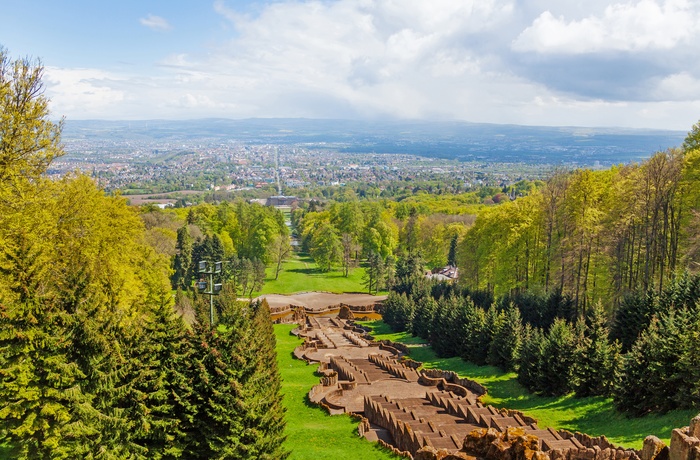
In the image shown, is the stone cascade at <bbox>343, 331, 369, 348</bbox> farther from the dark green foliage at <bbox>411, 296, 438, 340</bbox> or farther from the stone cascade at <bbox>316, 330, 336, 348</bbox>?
the dark green foliage at <bbox>411, 296, 438, 340</bbox>

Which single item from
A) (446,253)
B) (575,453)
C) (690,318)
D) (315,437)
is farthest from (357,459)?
(446,253)

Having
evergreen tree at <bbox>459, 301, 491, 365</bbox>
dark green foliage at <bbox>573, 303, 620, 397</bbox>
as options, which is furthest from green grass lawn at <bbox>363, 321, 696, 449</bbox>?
evergreen tree at <bbox>459, 301, 491, 365</bbox>

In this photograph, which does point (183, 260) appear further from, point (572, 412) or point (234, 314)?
point (572, 412)

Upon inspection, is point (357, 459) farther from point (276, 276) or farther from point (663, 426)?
point (276, 276)

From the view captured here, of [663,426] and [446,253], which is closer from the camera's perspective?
[663,426]

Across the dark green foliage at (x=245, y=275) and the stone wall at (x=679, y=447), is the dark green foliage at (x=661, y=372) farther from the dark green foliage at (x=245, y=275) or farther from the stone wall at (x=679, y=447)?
the dark green foliage at (x=245, y=275)

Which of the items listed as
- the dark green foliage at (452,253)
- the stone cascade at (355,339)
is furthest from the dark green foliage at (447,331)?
the dark green foliage at (452,253)
